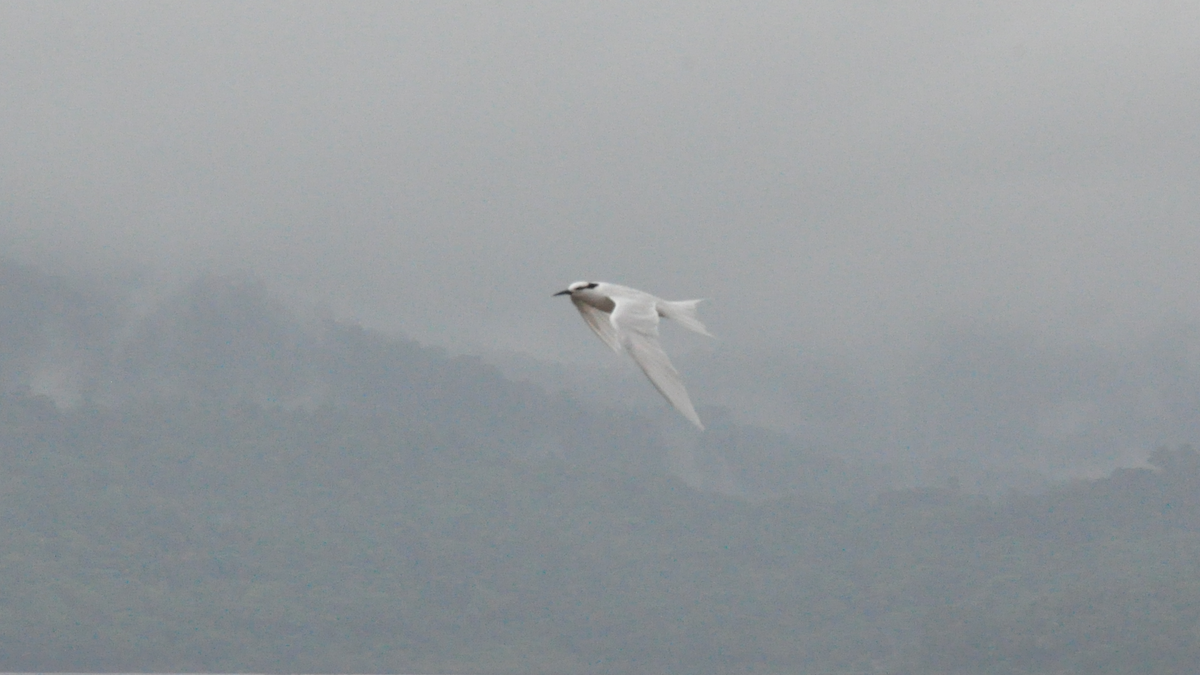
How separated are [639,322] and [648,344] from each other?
71 centimetres

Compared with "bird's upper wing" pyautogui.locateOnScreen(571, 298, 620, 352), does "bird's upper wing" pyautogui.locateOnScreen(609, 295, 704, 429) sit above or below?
below

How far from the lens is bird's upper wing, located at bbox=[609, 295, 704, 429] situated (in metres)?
19.0

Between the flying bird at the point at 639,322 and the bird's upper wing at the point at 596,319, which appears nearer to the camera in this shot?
the flying bird at the point at 639,322

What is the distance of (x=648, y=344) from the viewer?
20703mm

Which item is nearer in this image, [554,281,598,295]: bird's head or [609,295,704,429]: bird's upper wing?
[609,295,704,429]: bird's upper wing

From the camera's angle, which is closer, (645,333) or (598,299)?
(645,333)

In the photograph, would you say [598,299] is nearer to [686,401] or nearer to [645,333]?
[645,333]

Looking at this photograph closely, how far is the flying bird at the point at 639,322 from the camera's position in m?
19.5

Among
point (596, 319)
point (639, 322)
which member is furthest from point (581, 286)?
point (639, 322)

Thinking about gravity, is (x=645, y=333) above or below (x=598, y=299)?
below

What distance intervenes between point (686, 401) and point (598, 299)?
19.0ft

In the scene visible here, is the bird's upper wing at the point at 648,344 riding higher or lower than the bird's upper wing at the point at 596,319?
lower

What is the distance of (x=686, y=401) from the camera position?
725 inches

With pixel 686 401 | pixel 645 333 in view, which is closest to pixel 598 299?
pixel 645 333
